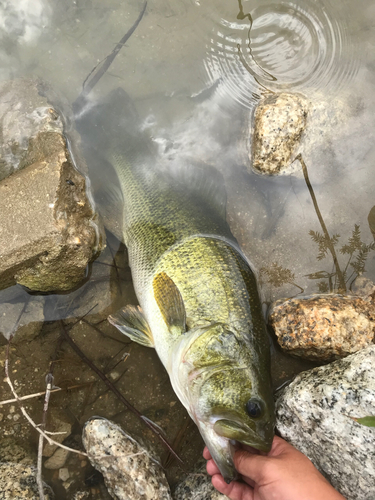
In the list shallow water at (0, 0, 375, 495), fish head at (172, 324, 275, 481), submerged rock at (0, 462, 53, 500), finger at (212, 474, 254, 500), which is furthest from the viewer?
shallow water at (0, 0, 375, 495)

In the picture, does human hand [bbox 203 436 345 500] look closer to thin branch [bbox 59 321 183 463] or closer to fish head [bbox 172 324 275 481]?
fish head [bbox 172 324 275 481]

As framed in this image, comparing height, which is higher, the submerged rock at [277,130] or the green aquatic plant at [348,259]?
the submerged rock at [277,130]

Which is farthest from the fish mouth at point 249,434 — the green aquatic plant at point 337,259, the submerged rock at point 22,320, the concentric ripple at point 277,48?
the concentric ripple at point 277,48

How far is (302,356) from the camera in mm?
3221

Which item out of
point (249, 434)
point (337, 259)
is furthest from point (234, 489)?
point (337, 259)

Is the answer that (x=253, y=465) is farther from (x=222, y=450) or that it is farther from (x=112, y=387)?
(x=112, y=387)

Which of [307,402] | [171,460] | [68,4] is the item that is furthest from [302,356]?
[68,4]

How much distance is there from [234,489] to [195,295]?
158 cm

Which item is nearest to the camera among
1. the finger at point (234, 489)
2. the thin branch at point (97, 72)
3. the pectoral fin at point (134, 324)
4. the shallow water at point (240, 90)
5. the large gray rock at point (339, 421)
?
the large gray rock at point (339, 421)

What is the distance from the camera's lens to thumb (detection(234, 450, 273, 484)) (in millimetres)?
2350

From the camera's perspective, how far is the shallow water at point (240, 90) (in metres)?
3.64

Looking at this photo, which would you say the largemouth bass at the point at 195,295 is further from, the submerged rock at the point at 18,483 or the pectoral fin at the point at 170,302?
the submerged rock at the point at 18,483

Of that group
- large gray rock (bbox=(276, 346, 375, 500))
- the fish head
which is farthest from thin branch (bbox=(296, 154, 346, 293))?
the fish head

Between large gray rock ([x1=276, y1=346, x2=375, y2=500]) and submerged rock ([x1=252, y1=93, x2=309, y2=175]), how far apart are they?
205 cm
